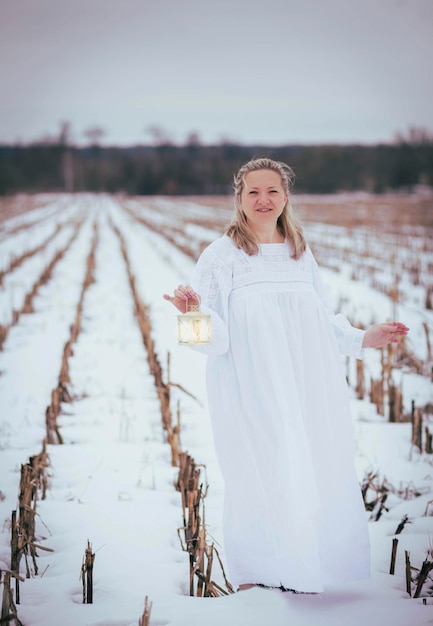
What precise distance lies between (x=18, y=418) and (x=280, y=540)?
2931 mm

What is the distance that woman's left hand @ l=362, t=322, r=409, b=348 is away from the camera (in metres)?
Result: 2.96

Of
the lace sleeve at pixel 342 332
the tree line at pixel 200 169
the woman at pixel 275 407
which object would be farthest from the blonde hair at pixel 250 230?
the tree line at pixel 200 169

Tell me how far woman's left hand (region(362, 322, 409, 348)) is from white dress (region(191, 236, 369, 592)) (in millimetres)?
194

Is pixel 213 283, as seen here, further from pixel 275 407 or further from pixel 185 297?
pixel 275 407

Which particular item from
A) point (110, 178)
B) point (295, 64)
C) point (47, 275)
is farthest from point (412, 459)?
point (110, 178)

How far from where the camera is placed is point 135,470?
13.4 ft

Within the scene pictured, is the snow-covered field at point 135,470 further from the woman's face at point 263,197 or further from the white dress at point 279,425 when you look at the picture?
the woman's face at point 263,197

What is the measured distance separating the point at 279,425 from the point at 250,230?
832 millimetres

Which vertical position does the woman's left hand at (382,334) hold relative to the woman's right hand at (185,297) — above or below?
below

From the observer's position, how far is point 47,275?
1130 cm

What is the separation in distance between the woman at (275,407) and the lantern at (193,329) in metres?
0.13

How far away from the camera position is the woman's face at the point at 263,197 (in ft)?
9.30

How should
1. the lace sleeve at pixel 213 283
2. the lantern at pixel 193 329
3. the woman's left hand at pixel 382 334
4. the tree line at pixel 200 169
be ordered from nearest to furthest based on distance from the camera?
the lantern at pixel 193 329 < the lace sleeve at pixel 213 283 < the woman's left hand at pixel 382 334 < the tree line at pixel 200 169

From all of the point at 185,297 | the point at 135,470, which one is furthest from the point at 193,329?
the point at 135,470
